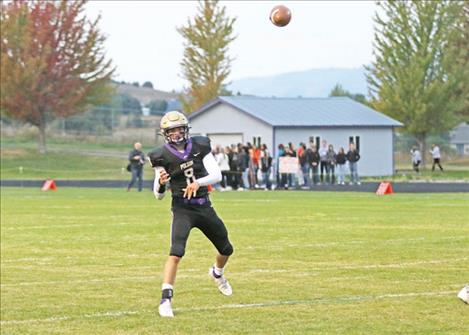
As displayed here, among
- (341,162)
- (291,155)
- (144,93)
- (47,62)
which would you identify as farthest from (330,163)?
(144,93)

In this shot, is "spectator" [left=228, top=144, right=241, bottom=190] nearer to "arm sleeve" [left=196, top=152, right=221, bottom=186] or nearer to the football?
the football

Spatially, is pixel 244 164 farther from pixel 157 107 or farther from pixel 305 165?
pixel 157 107

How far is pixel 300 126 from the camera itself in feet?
192

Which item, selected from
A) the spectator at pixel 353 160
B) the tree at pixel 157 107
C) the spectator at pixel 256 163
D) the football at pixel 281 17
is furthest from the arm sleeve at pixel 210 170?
the tree at pixel 157 107

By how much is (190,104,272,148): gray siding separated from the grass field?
2983 centimetres

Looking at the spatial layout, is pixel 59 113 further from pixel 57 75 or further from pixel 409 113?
pixel 409 113

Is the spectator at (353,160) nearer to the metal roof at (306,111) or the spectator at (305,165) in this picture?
the spectator at (305,165)

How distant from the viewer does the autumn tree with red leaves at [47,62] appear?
65125 mm

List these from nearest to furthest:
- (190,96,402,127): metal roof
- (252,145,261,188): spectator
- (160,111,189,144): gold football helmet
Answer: (160,111,189,144): gold football helmet < (252,145,261,188): spectator < (190,96,402,127): metal roof

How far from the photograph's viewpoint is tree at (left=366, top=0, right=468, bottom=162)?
60812mm

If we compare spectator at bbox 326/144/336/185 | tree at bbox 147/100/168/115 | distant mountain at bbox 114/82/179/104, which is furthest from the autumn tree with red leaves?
distant mountain at bbox 114/82/179/104

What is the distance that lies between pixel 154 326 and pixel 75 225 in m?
13.4

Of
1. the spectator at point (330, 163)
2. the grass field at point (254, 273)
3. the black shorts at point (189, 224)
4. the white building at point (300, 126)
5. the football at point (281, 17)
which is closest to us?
the grass field at point (254, 273)

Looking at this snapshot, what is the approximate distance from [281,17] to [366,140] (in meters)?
47.5
